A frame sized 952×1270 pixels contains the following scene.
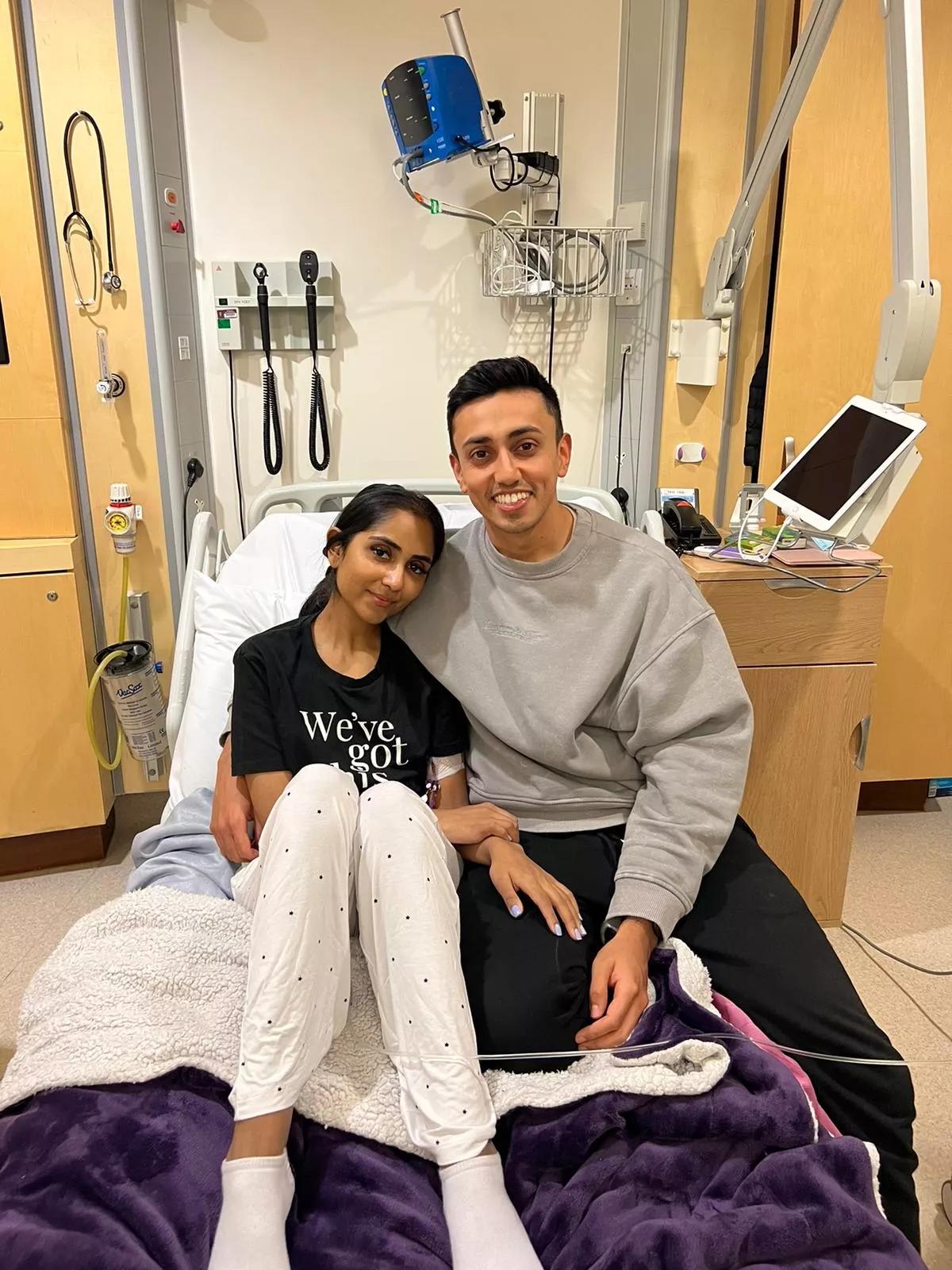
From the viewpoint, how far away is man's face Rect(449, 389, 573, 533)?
1.38 m

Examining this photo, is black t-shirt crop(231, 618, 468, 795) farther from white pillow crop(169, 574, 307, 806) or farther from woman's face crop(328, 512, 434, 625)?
white pillow crop(169, 574, 307, 806)

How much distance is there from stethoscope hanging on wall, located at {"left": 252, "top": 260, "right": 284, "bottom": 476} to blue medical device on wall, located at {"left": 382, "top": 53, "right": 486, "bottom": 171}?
52 centimetres

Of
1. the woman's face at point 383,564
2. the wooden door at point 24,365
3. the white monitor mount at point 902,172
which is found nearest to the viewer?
the woman's face at point 383,564

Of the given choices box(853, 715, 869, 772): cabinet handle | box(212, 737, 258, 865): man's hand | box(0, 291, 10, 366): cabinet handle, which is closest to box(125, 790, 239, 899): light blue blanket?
box(212, 737, 258, 865): man's hand

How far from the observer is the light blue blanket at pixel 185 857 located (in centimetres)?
148

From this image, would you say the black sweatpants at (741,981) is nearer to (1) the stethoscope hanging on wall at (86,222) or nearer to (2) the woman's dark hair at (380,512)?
(2) the woman's dark hair at (380,512)

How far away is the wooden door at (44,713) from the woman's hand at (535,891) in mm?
1459

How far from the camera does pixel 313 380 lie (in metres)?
2.49

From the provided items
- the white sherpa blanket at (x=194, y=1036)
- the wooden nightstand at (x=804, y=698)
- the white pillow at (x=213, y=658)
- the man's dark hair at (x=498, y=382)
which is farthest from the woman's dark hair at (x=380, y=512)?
the wooden nightstand at (x=804, y=698)

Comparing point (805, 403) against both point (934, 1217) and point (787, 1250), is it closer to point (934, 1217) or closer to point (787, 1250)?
point (934, 1217)

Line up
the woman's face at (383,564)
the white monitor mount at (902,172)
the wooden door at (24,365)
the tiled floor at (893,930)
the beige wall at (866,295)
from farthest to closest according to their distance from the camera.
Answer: the beige wall at (866,295) → the wooden door at (24,365) → the tiled floor at (893,930) → the white monitor mount at (902,172) → the woman's face at (383,564)

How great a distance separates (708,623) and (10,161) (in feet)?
6.42

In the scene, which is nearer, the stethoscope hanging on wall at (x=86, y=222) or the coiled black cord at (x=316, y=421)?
the stethoscope hanging on wall at (x=86, y=222)

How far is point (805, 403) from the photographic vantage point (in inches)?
94.9
